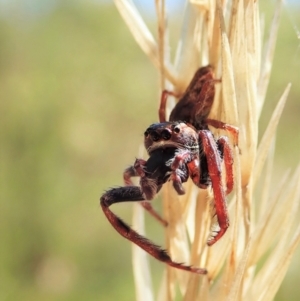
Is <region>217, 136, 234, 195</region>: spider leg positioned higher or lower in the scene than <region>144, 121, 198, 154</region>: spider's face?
lower

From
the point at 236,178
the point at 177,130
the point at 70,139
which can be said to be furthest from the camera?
the point at 70,139

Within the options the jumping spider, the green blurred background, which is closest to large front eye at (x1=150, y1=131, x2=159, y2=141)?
the jumping spider

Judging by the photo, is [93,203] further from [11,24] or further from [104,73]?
[11,24]

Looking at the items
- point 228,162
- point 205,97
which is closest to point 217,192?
point 228,162

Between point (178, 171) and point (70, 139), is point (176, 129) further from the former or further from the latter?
point (70, 139)

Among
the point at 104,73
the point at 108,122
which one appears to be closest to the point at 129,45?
the point at 104,73

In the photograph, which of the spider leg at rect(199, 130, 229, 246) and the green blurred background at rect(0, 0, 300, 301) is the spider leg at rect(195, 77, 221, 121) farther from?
the green blurred background at rect(0, 0, 300, 301)

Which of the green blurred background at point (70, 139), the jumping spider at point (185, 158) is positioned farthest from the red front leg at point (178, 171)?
the green blurred background at point (70, 139)

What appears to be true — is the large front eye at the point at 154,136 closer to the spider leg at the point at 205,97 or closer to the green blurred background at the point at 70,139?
the spider leg at the point at 205,97
